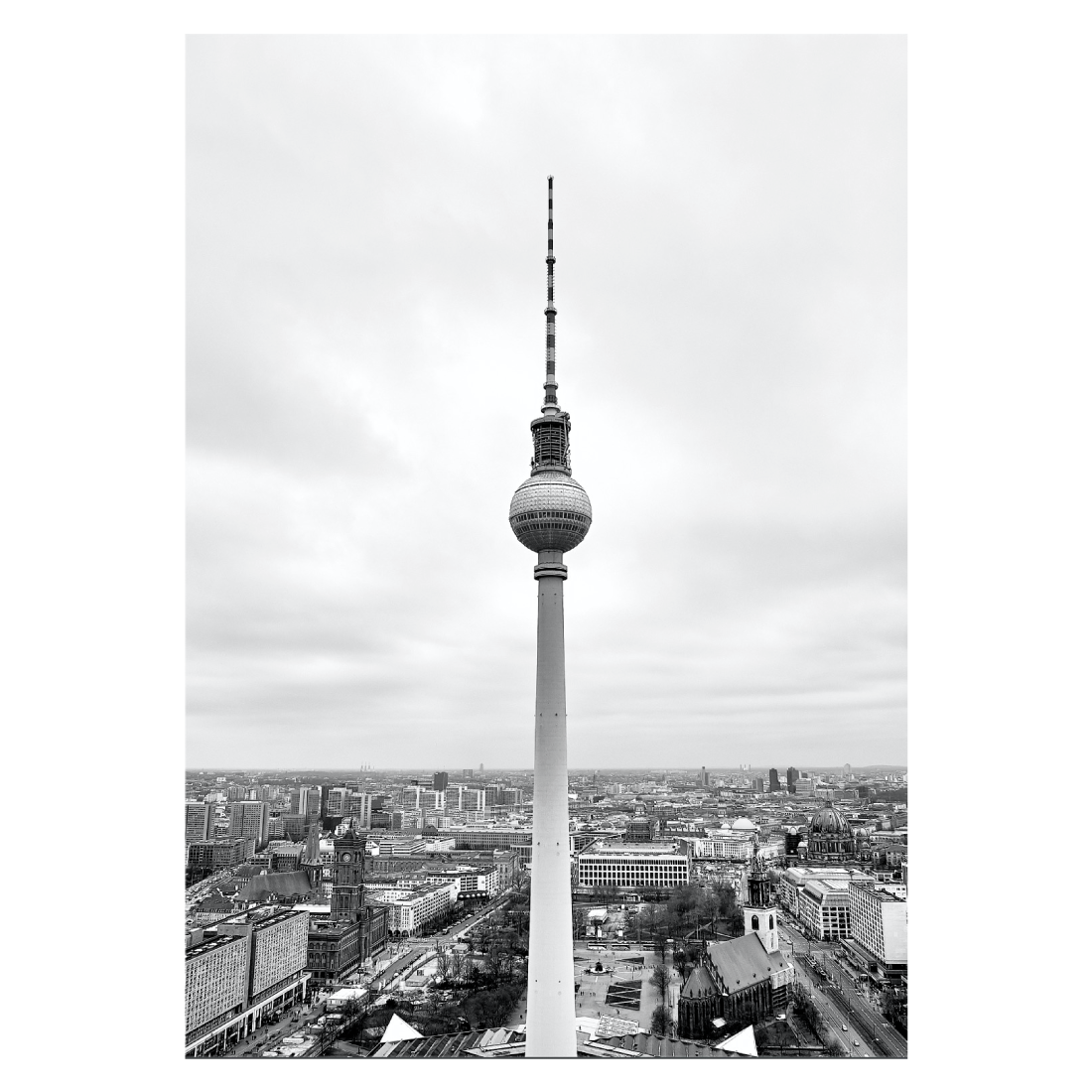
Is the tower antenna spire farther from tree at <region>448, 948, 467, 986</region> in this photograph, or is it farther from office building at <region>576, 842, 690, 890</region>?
office building at <region>576, 842, 690, 890</region>

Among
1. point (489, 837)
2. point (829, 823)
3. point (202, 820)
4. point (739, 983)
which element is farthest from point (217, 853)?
point (829, 823)

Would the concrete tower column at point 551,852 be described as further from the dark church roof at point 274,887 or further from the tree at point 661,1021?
the dark church roof at point 274,887

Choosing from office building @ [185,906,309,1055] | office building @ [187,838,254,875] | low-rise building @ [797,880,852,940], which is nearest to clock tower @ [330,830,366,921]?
office building @ [185,906,309,1055]

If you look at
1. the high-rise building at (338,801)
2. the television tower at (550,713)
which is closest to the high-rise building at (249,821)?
the high-rise building at (338,801)

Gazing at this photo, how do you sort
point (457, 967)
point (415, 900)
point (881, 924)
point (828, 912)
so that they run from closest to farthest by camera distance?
point (881, 924) < point (457, 967) < point (828, 912) < point (415, 900)

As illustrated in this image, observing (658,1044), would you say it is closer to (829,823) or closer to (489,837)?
(829,823)
